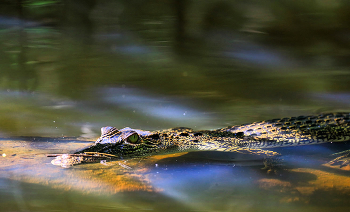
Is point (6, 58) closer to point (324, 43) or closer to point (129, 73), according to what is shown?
point (129, 73)

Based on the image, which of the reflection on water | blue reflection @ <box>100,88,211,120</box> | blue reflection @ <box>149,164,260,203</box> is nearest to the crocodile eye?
the reflection on water

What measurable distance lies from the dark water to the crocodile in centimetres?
12

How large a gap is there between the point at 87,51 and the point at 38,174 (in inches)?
135

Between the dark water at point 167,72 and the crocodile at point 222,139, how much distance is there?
0.12 metres

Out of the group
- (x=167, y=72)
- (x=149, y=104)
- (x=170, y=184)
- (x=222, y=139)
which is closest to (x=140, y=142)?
(x=170, y=184)

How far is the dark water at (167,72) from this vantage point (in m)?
3.22

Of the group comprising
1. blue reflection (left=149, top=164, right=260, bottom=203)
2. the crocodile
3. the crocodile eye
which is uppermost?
the crocodile eye

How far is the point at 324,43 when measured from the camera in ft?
17.3

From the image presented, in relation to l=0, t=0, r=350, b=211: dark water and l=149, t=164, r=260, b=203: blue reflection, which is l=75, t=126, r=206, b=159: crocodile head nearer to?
l=0, t=0, r=350, b=211: dark water

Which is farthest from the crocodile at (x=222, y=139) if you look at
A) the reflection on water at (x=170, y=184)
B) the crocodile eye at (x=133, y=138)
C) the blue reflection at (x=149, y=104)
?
the blue reflection at (x=149, y=104)

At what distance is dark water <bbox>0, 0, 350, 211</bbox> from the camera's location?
3.22 m

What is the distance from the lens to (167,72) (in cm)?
524

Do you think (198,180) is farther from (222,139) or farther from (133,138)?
(222,139)

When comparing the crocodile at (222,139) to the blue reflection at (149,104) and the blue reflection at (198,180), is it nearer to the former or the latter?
the blue reflection at (198,180)
